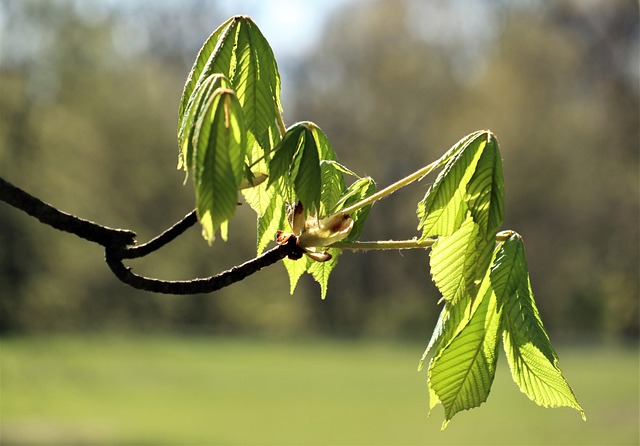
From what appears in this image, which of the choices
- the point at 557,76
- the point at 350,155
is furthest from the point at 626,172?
the point at 350,155

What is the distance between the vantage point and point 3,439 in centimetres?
1185

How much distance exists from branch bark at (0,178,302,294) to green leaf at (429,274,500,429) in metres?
0.13

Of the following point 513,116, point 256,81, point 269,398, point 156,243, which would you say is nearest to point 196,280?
point 156,243

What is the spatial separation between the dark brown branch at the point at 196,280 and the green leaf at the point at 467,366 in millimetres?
133

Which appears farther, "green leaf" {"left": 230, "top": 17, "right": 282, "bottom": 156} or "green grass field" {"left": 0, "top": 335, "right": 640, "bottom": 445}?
"green grass field" {"left": 0, "top": 335, "right": 640, "bottom": 445}

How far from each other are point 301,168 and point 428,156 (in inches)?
781

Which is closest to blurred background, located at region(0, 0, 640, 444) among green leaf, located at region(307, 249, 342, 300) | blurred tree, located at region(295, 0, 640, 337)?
blurred tree, located at region(295, 0, 640, 337)

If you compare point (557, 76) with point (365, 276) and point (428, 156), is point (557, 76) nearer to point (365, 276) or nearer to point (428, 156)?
point (428, 156)

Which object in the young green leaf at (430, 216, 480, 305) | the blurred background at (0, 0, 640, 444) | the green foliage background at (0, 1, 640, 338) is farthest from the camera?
the green foliage background at (0, 1, 640, 338)

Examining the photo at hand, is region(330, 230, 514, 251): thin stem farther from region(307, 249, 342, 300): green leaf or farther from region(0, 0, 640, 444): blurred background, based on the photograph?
region(0, 0, 640, 444): blurred background

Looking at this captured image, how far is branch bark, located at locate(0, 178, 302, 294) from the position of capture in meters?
0.64

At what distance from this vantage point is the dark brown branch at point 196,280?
0.66 m

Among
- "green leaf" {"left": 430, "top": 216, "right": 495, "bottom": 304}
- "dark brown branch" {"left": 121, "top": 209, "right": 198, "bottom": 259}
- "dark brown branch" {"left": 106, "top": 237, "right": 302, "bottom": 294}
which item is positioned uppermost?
"dark brown branch" {"left": 121, "top": 209, "right": 198, "bottom": 259}

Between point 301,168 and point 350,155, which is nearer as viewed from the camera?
point 301,168
